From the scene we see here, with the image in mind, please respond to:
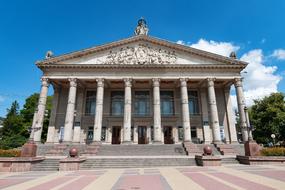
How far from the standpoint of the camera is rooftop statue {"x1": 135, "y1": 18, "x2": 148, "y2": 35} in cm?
3156

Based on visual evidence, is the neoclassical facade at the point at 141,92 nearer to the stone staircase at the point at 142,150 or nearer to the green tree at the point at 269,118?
the stone staircase at the point at 142,150

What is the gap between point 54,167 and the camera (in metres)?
14.9

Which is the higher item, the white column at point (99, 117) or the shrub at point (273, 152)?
the white column at point (99, 117)

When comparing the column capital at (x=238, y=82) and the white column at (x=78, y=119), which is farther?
the white column at (x=78, y=119)

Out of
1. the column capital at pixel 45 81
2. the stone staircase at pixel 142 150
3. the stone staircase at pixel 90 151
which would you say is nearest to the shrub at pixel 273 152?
the stone staircase at pixel 142 150

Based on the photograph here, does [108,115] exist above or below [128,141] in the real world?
above

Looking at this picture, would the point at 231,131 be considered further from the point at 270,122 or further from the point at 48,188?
the point at 48,188

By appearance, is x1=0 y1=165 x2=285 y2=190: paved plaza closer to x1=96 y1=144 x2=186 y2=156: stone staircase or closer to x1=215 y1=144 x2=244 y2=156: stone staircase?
x1=96 y1=144 x2=186 y2=156: stone staircase

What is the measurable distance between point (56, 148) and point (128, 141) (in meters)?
8.58

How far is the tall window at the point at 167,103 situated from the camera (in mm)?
30422

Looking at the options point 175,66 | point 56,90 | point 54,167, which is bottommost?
point 54,167

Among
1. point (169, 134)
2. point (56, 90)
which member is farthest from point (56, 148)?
point (169, 134)

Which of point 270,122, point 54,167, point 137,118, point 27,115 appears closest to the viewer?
point 54,167

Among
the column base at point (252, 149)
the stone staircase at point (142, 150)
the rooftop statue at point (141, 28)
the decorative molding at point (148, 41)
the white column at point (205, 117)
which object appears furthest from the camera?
the rooftop statue at point (141, 28)
